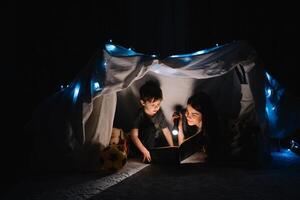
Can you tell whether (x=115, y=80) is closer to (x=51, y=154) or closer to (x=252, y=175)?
(x=51, y=154)

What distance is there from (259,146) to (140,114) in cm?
143

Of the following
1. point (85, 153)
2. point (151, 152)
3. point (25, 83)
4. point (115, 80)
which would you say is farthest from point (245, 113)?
point (25, 83)

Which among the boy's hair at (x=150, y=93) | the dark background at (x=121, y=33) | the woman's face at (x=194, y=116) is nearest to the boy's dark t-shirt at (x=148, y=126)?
the boy's hair at (x=150, y=93)

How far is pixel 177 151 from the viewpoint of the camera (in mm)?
3656

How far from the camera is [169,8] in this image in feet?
19.0

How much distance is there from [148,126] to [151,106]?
28 centimetres

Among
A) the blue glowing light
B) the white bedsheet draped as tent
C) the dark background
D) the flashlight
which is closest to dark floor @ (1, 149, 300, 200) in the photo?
the white bedsheet draped as tent

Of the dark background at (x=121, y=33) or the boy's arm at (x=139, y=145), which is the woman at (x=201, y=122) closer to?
the boy's arm at (x=139, y=145)

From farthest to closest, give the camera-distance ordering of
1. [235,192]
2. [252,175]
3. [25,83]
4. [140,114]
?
1. [25,83]
2. [140,114]
3. [252,175]
4. [235,192]

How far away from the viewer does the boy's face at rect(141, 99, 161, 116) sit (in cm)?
400

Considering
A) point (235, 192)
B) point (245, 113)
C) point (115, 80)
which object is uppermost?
point (115, 80)

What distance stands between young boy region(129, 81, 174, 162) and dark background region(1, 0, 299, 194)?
75.7 inches

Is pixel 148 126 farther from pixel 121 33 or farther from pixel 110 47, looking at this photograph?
pixel 121 33

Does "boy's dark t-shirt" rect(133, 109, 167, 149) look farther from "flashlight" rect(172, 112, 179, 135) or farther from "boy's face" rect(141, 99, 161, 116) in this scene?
"flashlight" rect(172, 112, 179, 135)
